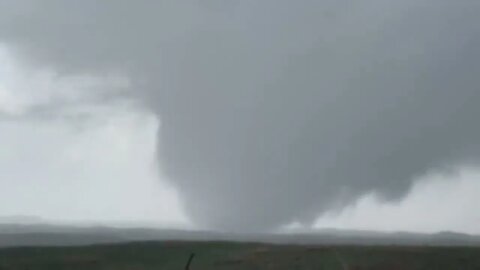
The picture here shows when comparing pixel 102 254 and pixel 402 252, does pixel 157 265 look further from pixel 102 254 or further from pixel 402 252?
pixel 402 252

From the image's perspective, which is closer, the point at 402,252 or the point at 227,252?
the point at 402,252

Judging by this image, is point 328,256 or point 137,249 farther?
point 137,249

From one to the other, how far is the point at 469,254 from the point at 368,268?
14981 mm

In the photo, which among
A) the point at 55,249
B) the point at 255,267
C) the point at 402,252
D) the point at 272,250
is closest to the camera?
the point at 255,267

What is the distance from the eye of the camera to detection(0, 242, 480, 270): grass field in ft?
223

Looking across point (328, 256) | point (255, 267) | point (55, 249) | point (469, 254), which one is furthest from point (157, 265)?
point (469, 254)

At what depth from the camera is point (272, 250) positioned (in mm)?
79812

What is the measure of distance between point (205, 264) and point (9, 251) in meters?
26.3

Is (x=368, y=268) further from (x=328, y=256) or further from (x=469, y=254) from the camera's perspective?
(x=469, y=254)

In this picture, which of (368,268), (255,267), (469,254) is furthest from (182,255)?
(469,254)

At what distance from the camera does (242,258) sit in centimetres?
7256

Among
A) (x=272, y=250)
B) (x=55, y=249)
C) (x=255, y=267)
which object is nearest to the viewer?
(x=255, y=267)

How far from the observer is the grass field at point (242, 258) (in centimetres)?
6794

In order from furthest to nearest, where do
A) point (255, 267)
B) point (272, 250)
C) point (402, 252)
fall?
1. point (272, 250)
2. point (402, 252)
3. point (255, 267)
